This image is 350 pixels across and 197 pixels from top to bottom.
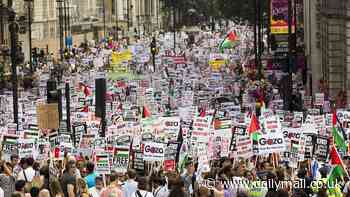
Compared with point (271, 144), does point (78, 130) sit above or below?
below

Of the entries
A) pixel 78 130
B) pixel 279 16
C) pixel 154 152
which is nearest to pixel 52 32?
pixel 279 16

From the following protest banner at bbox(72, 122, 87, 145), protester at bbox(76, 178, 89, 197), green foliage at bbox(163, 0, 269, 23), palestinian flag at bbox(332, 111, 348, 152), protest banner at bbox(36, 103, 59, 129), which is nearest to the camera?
protester at bbox(76, 178, 89, 197)

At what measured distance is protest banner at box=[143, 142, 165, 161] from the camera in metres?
20.8

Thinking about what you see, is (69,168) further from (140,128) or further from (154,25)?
(154,25)

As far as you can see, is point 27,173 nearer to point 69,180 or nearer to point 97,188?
point 69,180

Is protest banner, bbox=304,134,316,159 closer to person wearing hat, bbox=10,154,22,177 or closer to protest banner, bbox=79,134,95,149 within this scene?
protest banner, bbox=79,134,95,149

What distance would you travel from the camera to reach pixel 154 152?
2081cm

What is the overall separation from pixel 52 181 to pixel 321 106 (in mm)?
17050

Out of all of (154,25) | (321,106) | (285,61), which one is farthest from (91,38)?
(321,106)

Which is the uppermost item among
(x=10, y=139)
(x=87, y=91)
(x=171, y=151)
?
(x=87, y=91)

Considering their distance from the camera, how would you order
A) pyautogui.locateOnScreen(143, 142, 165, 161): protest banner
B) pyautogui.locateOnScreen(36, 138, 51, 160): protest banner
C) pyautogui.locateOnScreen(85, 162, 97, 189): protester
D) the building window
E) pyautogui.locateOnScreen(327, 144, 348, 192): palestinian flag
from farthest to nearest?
the building window
pyautogui.locateOnScreen(36, 138, 51, 160): protest banner
pyautogui.locateOnScreen(143, 142, 165, 161): protest banner
pyautogui.locateOnScreen(85, 162, 97, 189): protester
pyautogui.locateOnScreen(327, 144, 348, 192): palestinian flag

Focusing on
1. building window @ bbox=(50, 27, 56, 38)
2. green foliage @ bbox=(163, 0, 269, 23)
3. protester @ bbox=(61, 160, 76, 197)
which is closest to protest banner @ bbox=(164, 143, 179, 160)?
protester @ bbox=(61, 160, 76, 197)

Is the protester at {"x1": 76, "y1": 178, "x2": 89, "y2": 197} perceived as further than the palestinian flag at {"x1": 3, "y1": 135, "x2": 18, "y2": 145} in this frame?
No

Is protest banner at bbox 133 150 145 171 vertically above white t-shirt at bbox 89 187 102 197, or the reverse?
protest banner at bbox 133 150 145 171
